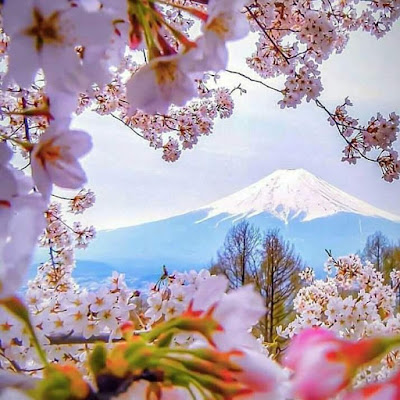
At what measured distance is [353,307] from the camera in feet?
4.99

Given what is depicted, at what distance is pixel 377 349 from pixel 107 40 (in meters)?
0.13

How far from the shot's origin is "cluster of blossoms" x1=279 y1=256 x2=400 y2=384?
1512 millimetres

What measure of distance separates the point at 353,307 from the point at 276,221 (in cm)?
320

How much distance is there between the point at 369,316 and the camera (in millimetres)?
1533

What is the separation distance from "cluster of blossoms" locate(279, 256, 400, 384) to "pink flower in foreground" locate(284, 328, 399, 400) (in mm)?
1144

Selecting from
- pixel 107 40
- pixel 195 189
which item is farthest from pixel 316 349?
pixel 195 189

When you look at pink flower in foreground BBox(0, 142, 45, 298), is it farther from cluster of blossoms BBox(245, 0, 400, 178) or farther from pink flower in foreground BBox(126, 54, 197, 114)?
cluster of blossoms BBox(245, 0, 400, 178)

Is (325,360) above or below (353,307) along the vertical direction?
below

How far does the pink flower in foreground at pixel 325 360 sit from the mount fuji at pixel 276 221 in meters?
4.16

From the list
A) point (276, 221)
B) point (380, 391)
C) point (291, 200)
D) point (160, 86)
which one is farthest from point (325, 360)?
point (291, 200)

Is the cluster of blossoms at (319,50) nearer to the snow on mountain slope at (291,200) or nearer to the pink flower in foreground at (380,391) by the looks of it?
the pink flower in foreground at (380,391)

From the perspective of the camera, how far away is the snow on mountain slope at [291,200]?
4.57 m

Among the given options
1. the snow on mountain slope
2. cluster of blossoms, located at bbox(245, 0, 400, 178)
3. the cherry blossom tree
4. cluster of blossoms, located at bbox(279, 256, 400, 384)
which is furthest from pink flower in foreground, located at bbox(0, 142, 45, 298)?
the snow on mountain slope

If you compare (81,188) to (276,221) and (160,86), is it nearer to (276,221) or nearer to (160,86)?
(160,86)
